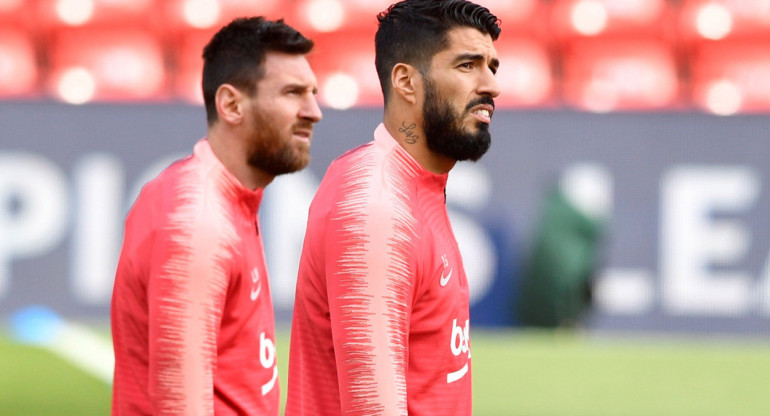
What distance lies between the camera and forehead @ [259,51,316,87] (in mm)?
3201

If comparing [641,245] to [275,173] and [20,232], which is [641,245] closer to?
[20,232]

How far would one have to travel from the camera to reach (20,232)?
6.82 metres

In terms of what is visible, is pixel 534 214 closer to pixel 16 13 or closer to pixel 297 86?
pixel 297 86

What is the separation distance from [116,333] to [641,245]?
4.41 m

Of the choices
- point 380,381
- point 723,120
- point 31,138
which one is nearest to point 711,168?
point 723,120

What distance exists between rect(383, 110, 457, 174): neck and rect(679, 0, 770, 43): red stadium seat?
21.7ft

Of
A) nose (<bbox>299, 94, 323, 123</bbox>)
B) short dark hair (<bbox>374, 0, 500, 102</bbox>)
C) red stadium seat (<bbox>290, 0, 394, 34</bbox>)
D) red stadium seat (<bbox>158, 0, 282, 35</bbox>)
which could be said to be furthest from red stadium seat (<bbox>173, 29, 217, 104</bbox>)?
short dark hair (<bbox>374, 0, 500, 102</bbox>)

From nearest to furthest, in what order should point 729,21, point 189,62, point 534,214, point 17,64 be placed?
point 534,214 → point 17,64 → point 189,62 → point 729,21

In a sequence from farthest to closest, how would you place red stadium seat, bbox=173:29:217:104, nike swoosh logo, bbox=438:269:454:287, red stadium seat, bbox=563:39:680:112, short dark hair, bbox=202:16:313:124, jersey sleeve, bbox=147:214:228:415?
red stadium seat, bbox=173:29:217:104 → red stadium seat, bbox=563:39:680:112 → short dark hair, bbox=202:16:313:124 → jersey sleeve, bbox=147:214:228:415 → nike swoosh logo, bbox=438:269:454:287

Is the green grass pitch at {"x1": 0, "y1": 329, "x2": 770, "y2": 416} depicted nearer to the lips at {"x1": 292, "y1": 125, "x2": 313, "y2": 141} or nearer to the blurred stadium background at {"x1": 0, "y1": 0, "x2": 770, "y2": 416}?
the blurred stadium background at {"x1": 0, "y1": 0, "x2": 770, "y2": 416}

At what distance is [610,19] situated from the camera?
340 inches

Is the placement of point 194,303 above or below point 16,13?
below

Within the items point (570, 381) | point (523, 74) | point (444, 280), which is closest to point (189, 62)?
point (523, 74)

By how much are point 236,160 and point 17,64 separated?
5745mm
